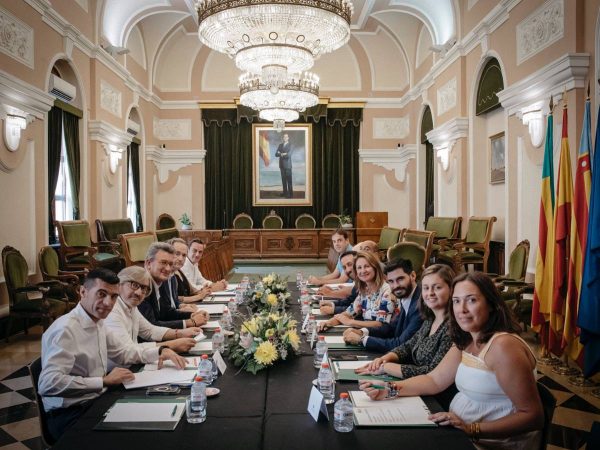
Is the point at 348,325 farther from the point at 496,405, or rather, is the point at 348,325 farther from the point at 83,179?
the point at 83,179

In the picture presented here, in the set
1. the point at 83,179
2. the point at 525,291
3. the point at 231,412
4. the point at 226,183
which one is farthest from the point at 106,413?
the point at 226,183

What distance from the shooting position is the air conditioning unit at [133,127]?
11790mm

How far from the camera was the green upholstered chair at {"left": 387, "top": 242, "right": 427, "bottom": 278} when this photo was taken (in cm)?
634

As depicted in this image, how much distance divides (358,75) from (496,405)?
1302 centimetres

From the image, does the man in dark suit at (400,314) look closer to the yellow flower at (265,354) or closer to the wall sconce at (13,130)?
the yellow flower at (265,354)

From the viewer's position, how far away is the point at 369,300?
3.67 metres

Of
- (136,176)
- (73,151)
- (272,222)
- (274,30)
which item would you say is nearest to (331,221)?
(272,222)

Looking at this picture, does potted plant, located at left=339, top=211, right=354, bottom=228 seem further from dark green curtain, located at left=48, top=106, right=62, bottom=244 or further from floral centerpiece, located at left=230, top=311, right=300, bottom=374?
floral centerpiece, located at left=230, top=311, right=300, bottom=374

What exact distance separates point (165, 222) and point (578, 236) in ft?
36.8

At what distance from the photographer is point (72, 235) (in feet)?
25.8

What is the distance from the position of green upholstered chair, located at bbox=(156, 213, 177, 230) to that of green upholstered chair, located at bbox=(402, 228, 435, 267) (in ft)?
22.9

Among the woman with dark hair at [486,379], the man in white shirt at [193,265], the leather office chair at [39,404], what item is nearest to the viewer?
the woman with dark hair at [486,379]

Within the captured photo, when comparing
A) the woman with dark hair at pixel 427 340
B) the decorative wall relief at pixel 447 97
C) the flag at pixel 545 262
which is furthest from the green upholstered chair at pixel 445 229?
the woman with dark hair at pixel 427 340

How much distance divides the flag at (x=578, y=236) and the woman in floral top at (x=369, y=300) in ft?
5.88
